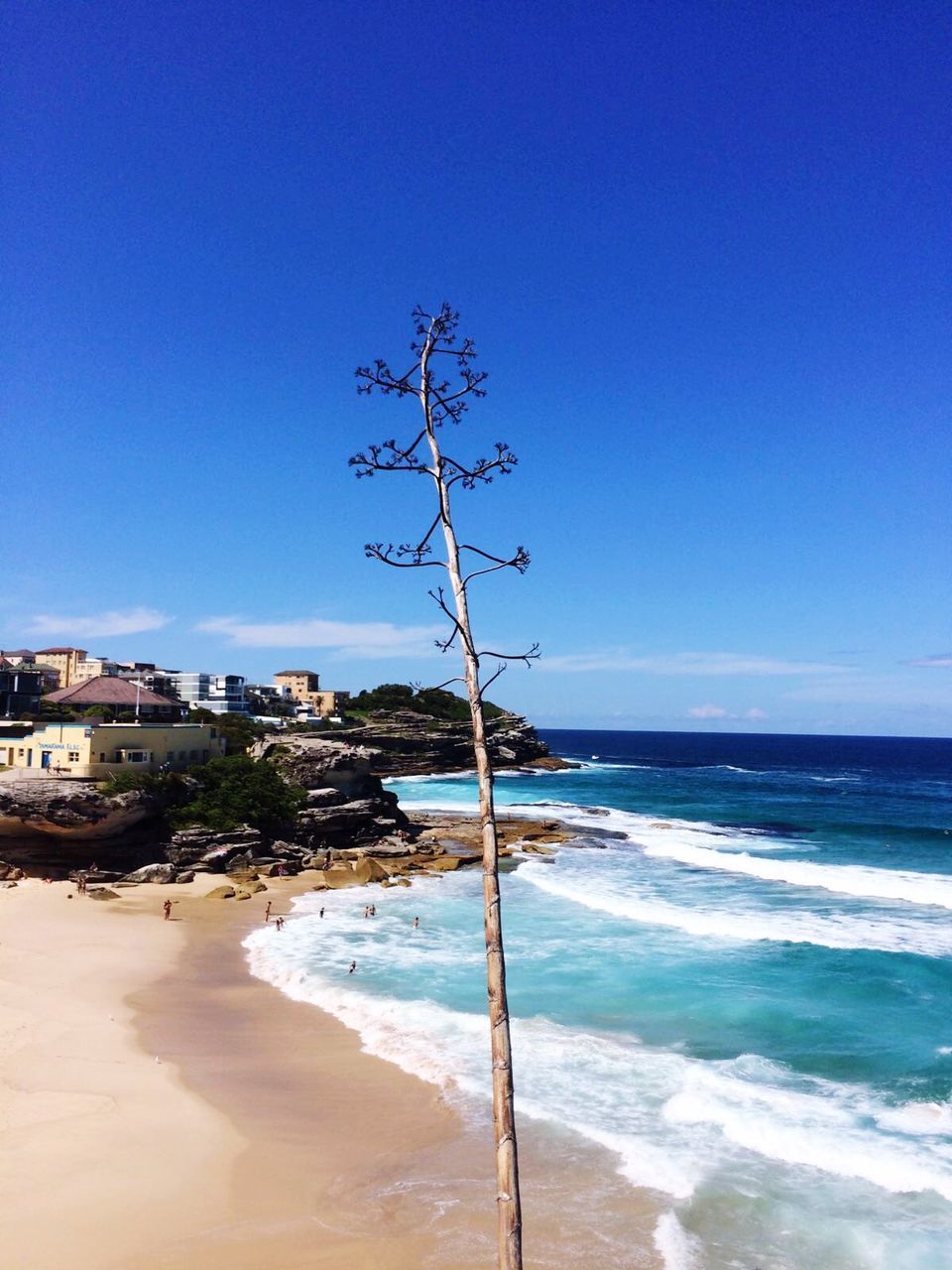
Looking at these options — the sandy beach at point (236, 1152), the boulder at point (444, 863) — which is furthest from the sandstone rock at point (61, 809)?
the boulder at point (444, 863)

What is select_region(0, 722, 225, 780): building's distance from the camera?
3775 cm

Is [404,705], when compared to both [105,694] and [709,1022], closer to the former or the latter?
[105,694]

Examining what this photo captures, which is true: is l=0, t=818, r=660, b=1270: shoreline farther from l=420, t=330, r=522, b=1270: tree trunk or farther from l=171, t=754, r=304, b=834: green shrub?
l=171, t=754, r=304, b=834: green shrub

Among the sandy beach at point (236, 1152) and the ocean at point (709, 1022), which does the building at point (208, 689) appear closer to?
the ocean at point (709, 1022)

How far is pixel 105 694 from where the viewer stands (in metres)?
51.7

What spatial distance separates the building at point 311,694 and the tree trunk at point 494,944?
130 m

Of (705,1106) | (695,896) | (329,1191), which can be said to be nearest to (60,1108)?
(329,1191)

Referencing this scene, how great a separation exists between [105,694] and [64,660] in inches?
2739

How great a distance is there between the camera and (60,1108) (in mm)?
14961

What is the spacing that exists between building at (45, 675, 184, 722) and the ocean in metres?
24.3

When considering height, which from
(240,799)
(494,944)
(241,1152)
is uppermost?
(494,944)

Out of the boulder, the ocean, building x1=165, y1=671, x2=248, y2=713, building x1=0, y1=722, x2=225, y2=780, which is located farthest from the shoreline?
building x1=165, y1=671, x2=248, y2=713

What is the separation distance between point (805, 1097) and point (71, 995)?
1807 cm

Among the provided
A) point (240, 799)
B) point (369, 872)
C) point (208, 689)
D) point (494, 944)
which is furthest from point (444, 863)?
point (208, 689)
